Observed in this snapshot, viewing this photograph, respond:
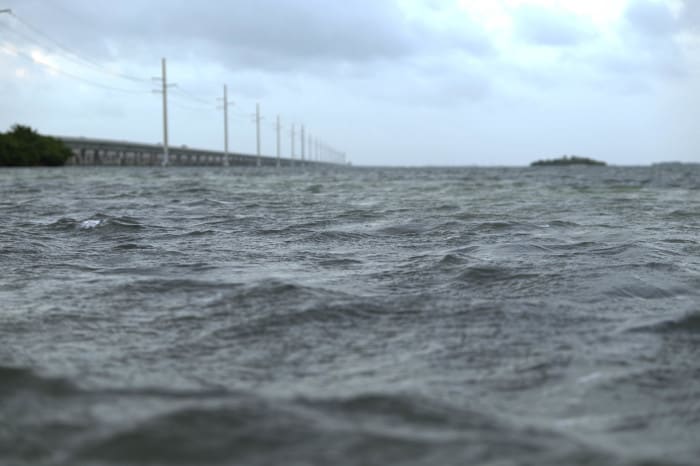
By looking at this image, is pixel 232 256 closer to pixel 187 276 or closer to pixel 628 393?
pixel 187 276

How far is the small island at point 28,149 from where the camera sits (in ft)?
190

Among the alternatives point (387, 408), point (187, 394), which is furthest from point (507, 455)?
point (187, 394)

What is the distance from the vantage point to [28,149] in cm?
6050

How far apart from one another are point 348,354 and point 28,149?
207ft

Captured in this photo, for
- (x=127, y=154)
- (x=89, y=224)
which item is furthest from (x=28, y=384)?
(x=127, y=154)

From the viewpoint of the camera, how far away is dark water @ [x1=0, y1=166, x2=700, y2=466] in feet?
8.48

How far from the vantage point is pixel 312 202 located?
53.2 ft

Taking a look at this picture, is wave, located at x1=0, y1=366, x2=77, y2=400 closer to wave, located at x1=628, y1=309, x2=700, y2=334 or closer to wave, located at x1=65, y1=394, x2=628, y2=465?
wave, located at x1=65, y1=394, x2=628, y2=465

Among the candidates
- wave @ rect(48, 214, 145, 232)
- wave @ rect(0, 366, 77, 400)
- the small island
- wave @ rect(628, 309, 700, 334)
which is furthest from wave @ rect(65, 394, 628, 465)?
the small island

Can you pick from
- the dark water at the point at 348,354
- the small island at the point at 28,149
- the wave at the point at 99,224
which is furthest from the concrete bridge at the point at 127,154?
the dark water at the point at 348,354

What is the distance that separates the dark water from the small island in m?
55.6

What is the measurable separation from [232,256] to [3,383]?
401 centimetres

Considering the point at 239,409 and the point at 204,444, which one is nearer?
the point at 204,444

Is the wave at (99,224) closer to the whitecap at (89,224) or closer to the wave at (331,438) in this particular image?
the whitecap at (89,224)
